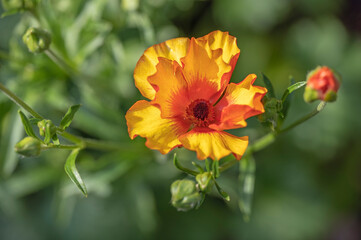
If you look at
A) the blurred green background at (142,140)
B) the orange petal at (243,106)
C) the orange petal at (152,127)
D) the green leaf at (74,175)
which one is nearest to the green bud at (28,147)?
the green leaf at (74,175)

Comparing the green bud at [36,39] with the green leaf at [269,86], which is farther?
the green bud at [36,39]

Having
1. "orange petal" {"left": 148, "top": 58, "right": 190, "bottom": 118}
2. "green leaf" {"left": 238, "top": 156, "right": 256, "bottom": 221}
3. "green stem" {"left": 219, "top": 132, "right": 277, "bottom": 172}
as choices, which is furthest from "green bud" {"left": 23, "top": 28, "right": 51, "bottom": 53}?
"green leaf" {"left": 238, "top": 156, "right": 256, "bottom": 221}

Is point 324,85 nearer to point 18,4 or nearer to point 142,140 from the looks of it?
point 142,140

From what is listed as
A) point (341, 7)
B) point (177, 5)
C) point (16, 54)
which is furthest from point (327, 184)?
point (16, 54)

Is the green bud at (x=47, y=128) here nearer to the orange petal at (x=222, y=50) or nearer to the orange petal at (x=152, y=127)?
the orange petal at (x=152, y=127)

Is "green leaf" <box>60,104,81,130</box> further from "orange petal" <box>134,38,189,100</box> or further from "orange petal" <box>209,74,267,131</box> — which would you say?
"orange petal" <box>209,74,267,131</box>

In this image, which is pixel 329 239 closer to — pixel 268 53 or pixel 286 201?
pixel 286 201
